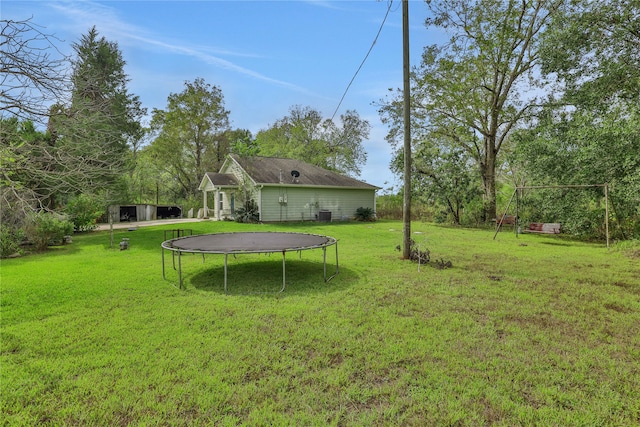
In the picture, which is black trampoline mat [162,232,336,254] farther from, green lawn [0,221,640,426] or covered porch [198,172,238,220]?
covered porch [198,172,238,220]

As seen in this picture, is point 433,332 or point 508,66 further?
point 508,66

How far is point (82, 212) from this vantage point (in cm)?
1305

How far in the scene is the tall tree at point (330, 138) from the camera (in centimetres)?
3272

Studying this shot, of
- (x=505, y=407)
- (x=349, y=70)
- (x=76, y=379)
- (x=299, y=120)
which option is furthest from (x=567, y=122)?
(x=299, y=120)

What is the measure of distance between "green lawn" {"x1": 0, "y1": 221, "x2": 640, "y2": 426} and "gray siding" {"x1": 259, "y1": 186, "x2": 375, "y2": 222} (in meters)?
11.8

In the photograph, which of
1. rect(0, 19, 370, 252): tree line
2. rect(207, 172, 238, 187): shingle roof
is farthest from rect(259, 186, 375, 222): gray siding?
rect(0, 19, 370, 252): tree line

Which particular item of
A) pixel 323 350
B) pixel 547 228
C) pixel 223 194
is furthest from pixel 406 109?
pixel 223 194

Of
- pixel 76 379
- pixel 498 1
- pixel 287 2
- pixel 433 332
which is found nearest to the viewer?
pixel 76 379

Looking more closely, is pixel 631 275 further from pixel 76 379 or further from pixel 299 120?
pixel 299 120

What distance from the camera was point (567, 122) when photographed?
11.9 metres

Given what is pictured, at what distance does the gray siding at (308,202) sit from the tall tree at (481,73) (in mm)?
6575

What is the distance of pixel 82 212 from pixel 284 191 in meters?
9.61

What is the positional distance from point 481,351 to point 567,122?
522 inches

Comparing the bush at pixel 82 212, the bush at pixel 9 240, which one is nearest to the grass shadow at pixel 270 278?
the bush at pixel 9 240
